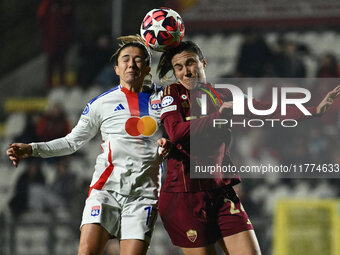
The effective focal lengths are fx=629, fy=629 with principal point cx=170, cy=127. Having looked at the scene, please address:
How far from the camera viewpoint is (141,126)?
4016 millimetres

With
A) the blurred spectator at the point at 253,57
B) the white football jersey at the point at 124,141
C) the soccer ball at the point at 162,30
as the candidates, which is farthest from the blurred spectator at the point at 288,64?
the white football jersey at the point at 124,141

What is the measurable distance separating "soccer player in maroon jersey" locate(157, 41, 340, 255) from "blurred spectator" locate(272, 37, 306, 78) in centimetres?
545

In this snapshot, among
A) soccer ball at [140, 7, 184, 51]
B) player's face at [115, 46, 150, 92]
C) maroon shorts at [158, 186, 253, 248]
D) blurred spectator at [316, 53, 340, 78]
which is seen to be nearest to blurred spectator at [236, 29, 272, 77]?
blurred spectator at [316, 53, 340, 78]

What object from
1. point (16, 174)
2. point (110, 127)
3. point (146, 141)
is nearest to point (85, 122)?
point (110, 127)

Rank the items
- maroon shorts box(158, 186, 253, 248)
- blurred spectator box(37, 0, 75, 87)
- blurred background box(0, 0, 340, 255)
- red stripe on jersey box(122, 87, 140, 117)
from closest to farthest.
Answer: maroon shorts box(158, 186, 253, 248) → red stripe on jersey box(122, 87, 140, 117) → blurred background box(0, 0, 340, 255) → blurred spectator box(37, 0, 75, 87)

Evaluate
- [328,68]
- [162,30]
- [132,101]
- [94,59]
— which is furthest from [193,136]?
[94,59]

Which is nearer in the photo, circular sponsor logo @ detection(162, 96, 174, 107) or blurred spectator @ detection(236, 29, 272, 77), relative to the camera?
circular sponsor logo @ detection(162, 96, 174, 107)

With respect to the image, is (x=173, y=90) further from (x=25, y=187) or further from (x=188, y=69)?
(x=25, y=187)

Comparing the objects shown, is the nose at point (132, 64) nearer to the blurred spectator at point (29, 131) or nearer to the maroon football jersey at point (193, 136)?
the maroon football jersey at point (193, 136)

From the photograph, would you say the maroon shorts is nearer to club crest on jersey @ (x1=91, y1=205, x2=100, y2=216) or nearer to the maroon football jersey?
the maroon football jersey

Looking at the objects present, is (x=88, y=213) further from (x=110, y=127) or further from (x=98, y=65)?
(x=98, y=65)

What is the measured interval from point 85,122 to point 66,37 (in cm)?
655

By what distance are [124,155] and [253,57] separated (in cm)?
586

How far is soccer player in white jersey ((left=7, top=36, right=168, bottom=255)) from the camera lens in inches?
153
